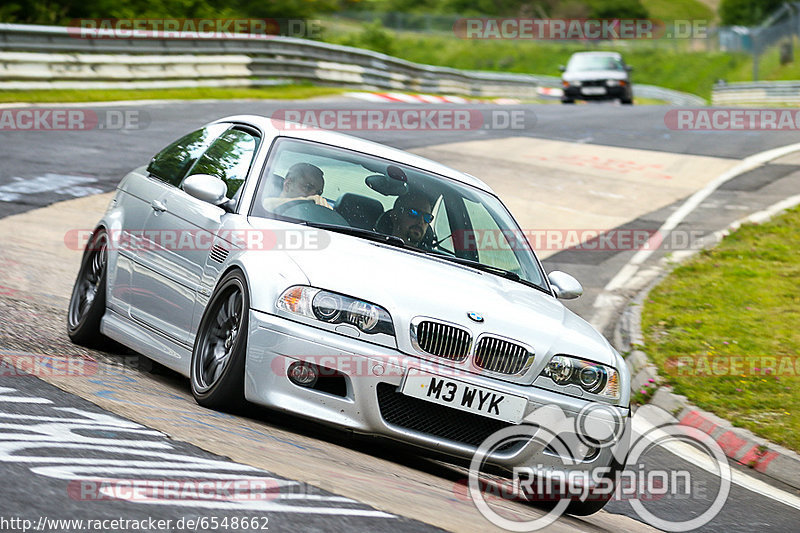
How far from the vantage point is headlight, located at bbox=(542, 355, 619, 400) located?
18.6ft

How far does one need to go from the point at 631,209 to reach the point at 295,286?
1165 centimetres

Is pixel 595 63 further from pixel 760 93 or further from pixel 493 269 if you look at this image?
pixel 493 269

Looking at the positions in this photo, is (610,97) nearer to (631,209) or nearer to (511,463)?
(631,209)

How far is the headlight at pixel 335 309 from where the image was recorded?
546 centimetres

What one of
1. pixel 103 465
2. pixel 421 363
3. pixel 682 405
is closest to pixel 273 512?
pixel 103 465

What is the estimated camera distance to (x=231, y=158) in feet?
23.0

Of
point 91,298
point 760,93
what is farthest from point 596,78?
point 91,298

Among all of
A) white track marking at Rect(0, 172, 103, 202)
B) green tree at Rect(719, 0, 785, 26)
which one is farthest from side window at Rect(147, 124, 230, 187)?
green tree at Rect(719, 0, 785, 26)

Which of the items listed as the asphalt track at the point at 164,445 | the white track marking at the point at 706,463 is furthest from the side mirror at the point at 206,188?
the white track marking at the point at 706,463

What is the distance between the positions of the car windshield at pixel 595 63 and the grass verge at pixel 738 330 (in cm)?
2252

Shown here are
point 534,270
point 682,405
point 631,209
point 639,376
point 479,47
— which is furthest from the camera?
point 479,47

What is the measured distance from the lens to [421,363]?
541cm

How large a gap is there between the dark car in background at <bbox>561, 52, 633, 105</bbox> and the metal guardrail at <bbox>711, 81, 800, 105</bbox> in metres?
5.77

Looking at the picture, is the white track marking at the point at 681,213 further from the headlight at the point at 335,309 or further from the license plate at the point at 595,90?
the license plate at the point at 595,90
